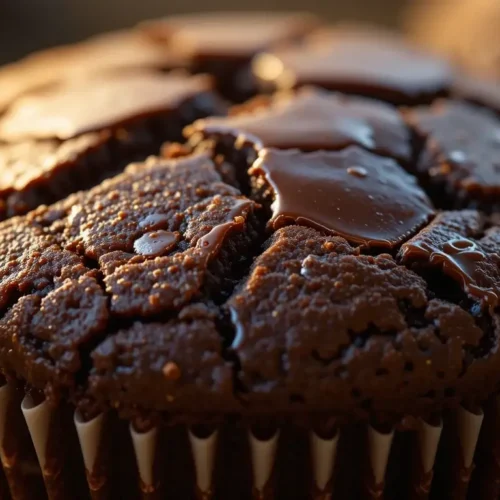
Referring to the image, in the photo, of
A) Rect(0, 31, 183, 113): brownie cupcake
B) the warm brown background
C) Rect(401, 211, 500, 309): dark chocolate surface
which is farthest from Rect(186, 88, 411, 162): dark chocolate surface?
the warm brown background

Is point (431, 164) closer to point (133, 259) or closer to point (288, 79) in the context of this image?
point (288, 79)

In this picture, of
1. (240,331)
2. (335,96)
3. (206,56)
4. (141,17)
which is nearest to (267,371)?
(240,331)

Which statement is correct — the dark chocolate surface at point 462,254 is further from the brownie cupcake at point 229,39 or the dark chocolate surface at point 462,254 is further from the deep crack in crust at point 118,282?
the brownie cupcake at point 229,39

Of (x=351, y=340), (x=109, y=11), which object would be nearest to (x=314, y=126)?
(x=351, y=340)

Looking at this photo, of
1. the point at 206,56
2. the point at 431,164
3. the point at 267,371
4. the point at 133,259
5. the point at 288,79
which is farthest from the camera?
the point at 206,56

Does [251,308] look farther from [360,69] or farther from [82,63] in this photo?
[82,63]

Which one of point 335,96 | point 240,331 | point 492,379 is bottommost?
point 492,379

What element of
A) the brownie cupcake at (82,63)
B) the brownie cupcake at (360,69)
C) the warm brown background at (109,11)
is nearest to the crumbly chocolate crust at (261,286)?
the brownie cupcake at (360,69)
